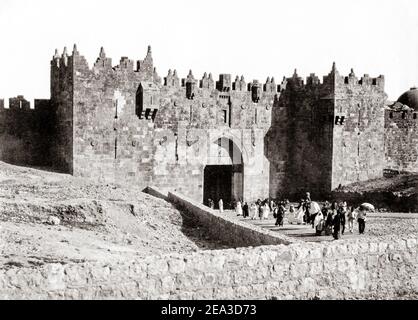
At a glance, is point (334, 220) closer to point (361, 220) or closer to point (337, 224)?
point (337, 224)

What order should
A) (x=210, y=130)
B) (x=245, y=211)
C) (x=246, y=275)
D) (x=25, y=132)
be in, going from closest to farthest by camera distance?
(x=246, y=275), (x=245, y=211), (x=25, y=132), (x=210, y=130)

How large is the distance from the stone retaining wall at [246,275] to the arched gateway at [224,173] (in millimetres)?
18204

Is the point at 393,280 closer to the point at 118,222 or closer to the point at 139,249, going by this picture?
the point at 139,249

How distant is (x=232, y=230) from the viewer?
17.7m

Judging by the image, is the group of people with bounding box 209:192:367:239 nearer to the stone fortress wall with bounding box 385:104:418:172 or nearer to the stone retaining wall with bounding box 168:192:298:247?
the stone retaining wall with bounding box 168:192:298:247

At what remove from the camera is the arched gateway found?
97.1 ft

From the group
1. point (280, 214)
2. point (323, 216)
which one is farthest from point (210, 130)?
point (323, 216)

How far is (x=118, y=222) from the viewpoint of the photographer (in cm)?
1841

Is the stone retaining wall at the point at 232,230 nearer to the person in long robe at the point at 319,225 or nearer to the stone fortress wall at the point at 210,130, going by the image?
the person in long robe at the point at 319,225

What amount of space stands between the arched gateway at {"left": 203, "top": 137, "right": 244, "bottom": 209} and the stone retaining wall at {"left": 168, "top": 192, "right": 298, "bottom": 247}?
6690 millimetres

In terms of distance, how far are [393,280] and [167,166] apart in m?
17.4

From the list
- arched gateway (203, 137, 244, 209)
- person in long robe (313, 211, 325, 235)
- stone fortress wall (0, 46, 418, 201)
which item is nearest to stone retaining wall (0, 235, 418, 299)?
person in long robe (313, 211, 325, 235)

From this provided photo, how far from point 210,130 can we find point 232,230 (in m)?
11.9
